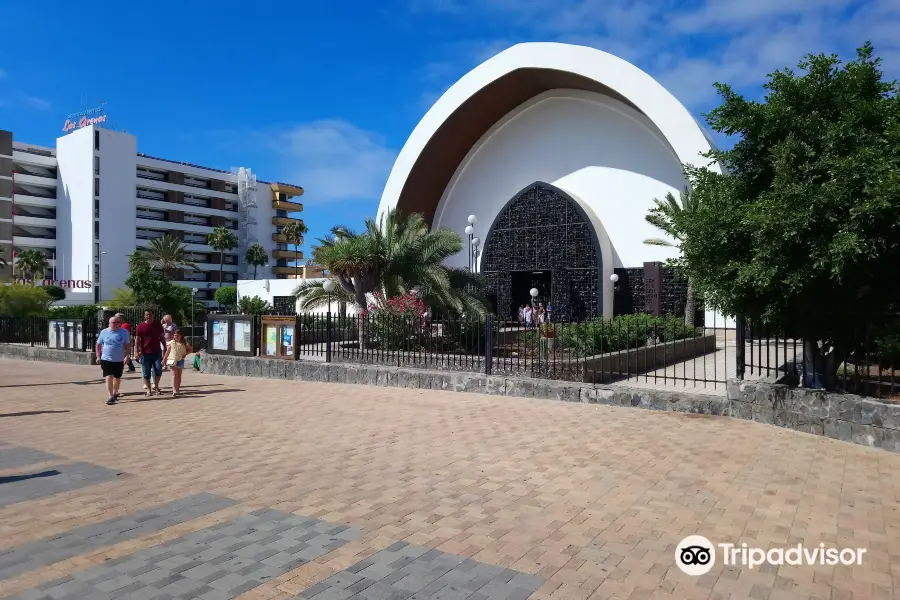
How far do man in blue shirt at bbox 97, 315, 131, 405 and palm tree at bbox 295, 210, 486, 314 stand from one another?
6.34 metres

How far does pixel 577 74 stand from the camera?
26938 millimetres

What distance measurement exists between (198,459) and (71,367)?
1366 centimetres

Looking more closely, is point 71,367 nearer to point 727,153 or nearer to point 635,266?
point 727,153

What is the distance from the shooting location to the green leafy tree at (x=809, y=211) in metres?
6.16

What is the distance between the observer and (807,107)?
24.0 ft

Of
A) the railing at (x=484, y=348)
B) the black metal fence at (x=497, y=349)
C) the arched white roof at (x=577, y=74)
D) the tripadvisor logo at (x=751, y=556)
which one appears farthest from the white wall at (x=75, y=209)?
the tripadvisor logo at (x=751, y=556)

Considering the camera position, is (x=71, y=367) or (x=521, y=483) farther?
(x=71, y=367)

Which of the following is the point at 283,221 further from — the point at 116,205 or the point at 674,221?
the point at 674,221

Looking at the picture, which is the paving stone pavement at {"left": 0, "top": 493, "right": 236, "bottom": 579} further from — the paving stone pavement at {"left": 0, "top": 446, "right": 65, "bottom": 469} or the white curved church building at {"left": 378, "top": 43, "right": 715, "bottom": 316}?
the white curved church building at {"left": 378, "top": 43, "right": 715, "bottom": 316}

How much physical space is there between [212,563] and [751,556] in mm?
3298

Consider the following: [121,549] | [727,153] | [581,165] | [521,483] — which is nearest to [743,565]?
[521,483]

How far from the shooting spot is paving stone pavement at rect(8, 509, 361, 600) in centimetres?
323

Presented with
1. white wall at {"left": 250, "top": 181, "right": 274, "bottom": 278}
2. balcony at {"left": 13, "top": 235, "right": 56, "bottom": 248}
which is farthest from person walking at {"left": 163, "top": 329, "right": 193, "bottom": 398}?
white wall at {"left": 250, "top": 181, "right": 274, "bottom": 278}

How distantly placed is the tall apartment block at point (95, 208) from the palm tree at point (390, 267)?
50.1 meters
